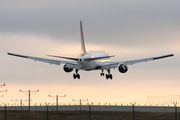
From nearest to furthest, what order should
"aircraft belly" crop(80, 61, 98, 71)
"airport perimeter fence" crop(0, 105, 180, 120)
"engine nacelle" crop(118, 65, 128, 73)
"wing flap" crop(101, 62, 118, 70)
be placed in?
"airport perimeter fence" crop(0, 105, 180, 120)
"aircraft belly" crop(80, 61, 98, 71)
"engine nacelle" crop(118, 65, 128, 73)
"wing flap" crop(101, 62, 118, 70)

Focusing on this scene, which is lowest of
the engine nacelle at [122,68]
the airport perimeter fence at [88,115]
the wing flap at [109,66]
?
the airport perimeter fence at [88,115]

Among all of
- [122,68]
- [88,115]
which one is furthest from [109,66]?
[88,115]

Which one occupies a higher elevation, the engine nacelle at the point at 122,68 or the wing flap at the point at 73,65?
the wing flap at the point at 73,65

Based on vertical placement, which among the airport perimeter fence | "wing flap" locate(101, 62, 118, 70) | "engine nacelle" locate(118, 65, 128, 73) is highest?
"wing flap" locate(101, 62, 118, 70)

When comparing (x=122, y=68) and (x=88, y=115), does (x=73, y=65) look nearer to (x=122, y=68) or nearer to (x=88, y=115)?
(x=122, y=68)

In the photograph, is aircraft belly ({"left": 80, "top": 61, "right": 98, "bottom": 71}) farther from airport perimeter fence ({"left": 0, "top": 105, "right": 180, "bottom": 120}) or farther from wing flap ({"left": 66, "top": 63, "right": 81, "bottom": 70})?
airport perimeter fence ({"left": 0, "top": 105, "right": 180, "bottom": 120})

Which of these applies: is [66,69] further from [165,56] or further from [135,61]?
[165,56]

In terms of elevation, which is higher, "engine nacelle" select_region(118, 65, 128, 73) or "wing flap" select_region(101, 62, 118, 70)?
"wing flap" select_region(101, 62, 118, 70)

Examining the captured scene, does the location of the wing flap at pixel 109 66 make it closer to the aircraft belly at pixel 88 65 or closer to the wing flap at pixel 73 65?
the aircraft belly at pixel 88 65

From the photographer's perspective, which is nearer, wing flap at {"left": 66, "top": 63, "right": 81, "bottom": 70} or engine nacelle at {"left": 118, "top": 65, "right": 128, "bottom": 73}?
wing flap at {"left": 66, "top": 63, "right": 81, "bottom": 70}

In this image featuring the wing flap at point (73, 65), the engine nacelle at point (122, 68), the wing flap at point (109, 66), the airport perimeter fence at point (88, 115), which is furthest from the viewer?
the wing flap at point (109, 66)

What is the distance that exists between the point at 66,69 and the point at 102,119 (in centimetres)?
3665

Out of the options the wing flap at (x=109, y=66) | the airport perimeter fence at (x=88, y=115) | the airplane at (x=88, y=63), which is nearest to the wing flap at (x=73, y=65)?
the airplane at (x=88, y=63)

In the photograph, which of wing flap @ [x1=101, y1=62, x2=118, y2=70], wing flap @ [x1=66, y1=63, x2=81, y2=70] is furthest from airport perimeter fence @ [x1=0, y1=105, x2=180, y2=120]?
wing flap @ [x1=101, y1=62, x2=118, y2=70]
